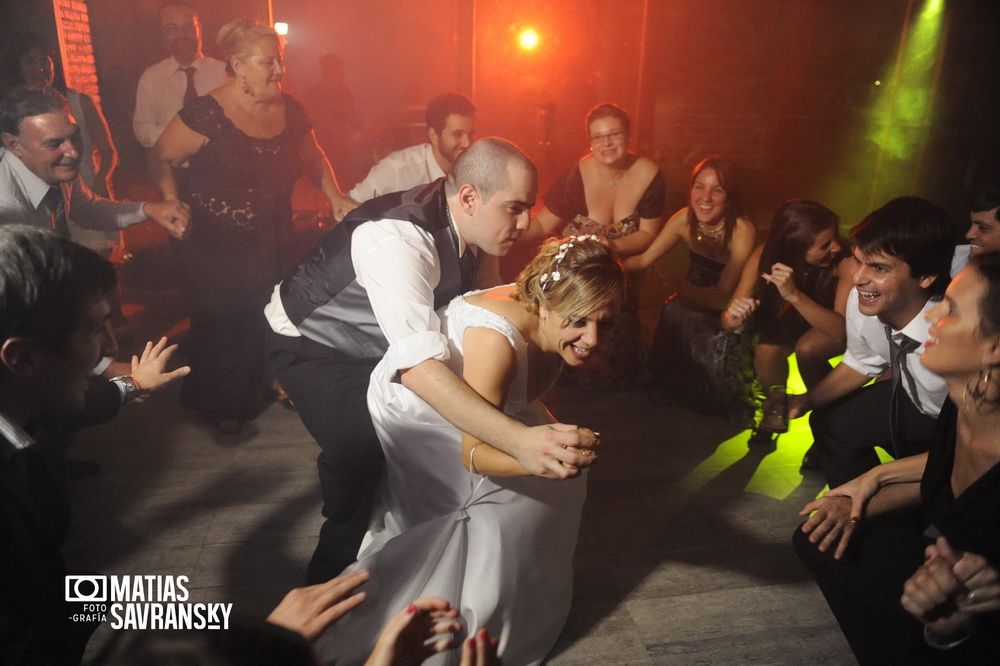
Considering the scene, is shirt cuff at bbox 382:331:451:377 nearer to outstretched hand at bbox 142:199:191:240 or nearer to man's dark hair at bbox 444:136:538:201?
man's dark hair at bbox 444:136:538:201

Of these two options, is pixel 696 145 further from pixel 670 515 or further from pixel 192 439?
pixel 192 439

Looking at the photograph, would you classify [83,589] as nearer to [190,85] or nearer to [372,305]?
[372,305]

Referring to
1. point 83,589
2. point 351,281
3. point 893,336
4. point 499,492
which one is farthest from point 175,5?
point 893,336

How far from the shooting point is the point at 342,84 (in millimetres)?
4152

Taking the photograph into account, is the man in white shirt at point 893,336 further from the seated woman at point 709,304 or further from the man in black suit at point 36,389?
the man in black suit at point 36,389

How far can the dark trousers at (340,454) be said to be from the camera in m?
1.96

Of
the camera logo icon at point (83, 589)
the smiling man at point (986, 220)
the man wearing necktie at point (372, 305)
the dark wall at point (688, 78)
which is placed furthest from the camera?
the dark wall at point (688, 78)

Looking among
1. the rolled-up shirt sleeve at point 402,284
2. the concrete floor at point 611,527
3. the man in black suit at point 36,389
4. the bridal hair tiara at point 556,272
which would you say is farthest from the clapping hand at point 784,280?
the man in black suit at point 36,389

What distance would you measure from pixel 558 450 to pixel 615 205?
7.81ft

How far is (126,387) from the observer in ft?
5.72

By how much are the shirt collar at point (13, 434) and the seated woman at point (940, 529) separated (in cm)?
176

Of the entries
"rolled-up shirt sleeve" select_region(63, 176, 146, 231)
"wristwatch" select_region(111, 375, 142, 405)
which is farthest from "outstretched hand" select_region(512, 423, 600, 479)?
"rolled-up shirt sleeve" select_region(63, 176, 146, 231)

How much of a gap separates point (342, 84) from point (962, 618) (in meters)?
4.13

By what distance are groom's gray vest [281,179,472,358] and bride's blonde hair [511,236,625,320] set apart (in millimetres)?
404
